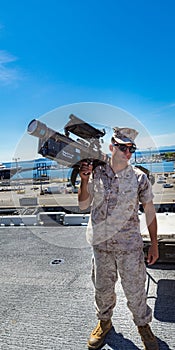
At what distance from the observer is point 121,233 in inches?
74.3

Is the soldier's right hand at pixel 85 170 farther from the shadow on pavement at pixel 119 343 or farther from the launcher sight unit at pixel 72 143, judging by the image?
the shadow on pavement at pixel 119 343

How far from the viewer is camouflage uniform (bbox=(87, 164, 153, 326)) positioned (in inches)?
73.8

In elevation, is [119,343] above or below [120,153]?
below

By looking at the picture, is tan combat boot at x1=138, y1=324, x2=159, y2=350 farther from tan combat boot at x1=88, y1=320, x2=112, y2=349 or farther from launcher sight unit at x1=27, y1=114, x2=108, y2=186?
launcher sight unit at x1=27, y1=114, x2=108, y2=186

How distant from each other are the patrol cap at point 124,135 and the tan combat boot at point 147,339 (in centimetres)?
120

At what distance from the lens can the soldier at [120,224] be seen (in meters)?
1.87

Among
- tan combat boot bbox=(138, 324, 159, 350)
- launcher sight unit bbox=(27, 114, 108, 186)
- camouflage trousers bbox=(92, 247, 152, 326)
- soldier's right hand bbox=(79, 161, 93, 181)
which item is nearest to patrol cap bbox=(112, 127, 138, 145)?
launcher sight unit bbox=(27, 114, 108, 186)

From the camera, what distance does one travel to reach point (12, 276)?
3229mm

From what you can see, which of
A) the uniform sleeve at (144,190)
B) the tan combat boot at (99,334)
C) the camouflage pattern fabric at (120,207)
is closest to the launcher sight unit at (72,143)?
the camouflage pattern fabric at (120,207)

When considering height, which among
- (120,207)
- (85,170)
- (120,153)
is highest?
(120,153)

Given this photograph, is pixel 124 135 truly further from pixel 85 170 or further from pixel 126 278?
pixel 126 278

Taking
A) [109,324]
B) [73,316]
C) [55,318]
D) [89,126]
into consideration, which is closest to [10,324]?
[55,318]

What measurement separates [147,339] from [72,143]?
1.33 metres

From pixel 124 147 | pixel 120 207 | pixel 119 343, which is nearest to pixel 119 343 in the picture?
pixel 119 343
